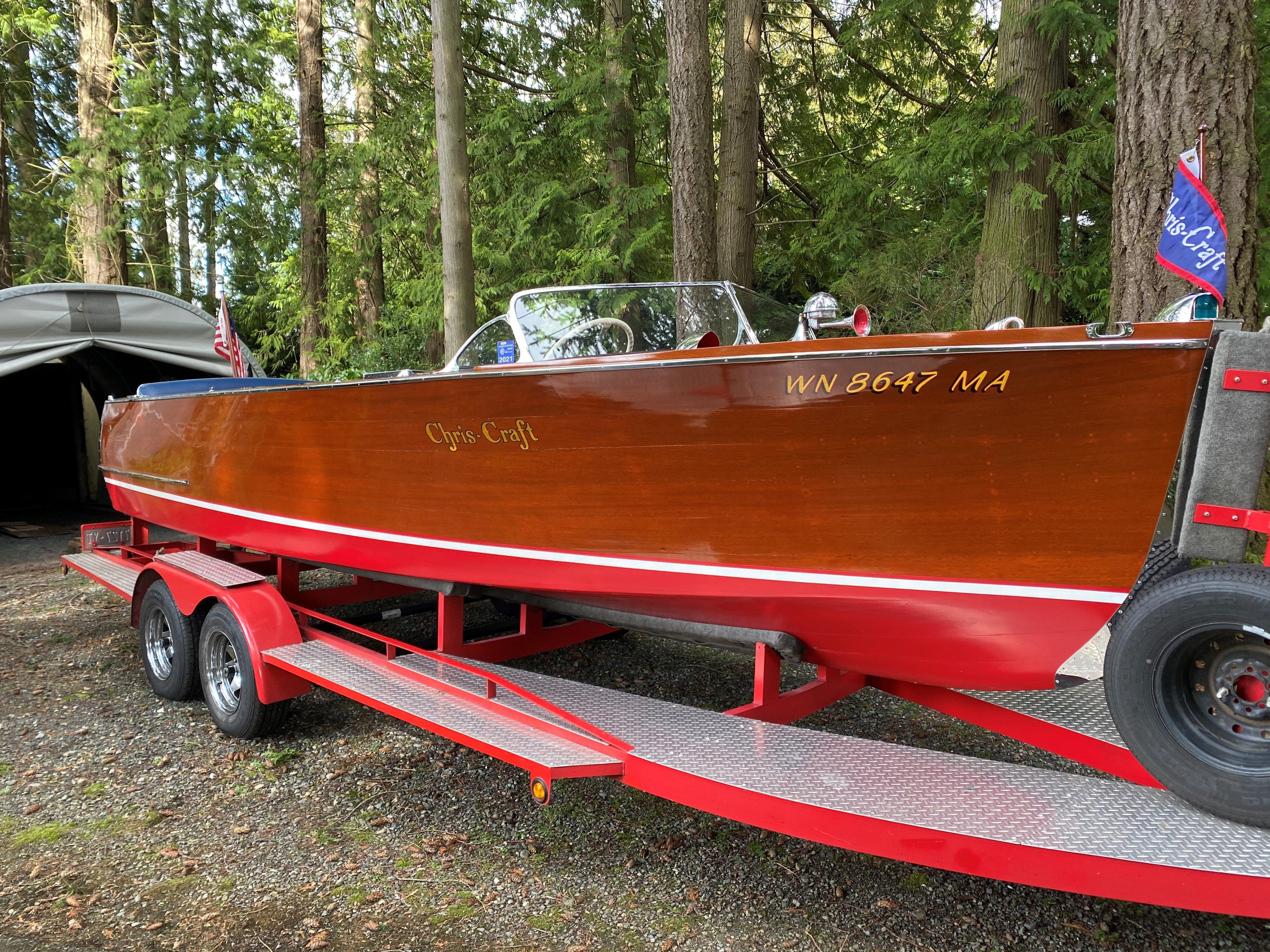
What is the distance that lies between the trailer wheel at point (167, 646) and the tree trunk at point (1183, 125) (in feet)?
16.0

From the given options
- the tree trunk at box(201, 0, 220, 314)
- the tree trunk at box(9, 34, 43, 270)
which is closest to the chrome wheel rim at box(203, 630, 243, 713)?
the tree trunk at box(201, 0, 220, 314)

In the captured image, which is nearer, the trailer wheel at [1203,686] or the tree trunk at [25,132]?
the trailer wheel at [1203,686]

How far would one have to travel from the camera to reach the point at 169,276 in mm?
15258

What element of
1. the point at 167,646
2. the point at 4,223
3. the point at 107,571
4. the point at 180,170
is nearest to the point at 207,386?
the point at 107,571

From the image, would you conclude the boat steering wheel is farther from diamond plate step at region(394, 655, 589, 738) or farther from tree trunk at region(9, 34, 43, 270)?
tree trunk at region(9, 34, 43, 270)

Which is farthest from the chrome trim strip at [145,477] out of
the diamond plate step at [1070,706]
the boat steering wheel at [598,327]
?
A: the diamond plate step at [1070,706]

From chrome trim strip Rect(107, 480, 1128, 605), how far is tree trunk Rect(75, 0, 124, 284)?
1010cm

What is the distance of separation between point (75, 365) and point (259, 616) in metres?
9.24

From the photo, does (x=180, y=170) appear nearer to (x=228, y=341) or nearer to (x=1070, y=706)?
(x=228, y=341)

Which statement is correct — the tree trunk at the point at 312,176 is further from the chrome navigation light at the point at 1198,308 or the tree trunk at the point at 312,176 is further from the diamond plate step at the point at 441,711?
the chrome navigation light at the point at 1198,308

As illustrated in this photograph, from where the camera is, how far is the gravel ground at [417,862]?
2545 millimetres

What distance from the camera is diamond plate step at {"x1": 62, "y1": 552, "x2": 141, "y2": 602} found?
4.93 metres

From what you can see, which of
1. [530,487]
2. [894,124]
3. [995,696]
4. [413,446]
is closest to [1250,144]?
[995,696]

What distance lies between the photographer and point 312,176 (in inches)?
512
